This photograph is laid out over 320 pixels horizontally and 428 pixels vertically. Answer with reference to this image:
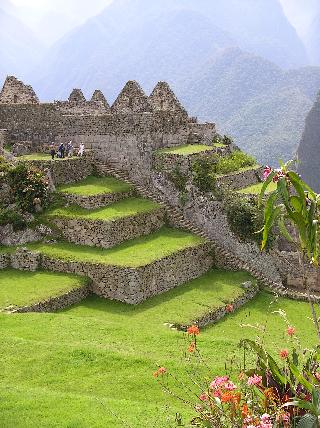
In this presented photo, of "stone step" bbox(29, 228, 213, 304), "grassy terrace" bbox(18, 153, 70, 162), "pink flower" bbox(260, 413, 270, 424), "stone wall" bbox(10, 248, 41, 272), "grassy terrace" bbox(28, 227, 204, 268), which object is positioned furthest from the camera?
"grassy terrace" bbox(18, 153, 70, 162)

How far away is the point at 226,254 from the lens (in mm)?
24719

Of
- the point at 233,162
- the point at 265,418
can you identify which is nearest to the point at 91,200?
the point at 233,162

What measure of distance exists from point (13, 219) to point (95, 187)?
4.03 meters

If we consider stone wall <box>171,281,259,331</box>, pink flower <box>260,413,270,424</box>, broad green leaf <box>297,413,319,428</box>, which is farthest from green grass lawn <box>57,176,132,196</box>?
pink flower <box>260,413,270,424</box>

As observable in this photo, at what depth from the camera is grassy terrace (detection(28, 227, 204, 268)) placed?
21000mm

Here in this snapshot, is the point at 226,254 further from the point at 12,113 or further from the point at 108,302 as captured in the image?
the point at 12,113

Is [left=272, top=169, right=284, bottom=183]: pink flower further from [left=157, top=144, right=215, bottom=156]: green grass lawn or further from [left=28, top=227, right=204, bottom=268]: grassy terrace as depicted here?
[left=157, top=144, right=215, bottom=156]: green grass lawn

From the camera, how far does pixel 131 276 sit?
20172 millimetres

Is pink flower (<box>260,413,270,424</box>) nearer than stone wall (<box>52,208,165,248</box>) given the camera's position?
Yes

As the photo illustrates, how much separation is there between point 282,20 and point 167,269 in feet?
620

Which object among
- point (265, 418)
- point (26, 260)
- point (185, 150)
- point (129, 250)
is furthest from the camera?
point (185, 150)

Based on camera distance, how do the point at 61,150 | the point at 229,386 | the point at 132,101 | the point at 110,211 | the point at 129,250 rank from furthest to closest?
the point at 132,101 < the point at 61,150 < the point at 110,211 < the point at 129,250 < the point at 229,386

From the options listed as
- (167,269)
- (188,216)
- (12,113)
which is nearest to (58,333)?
(167,269)

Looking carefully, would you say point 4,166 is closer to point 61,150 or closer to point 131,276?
point 61,150
